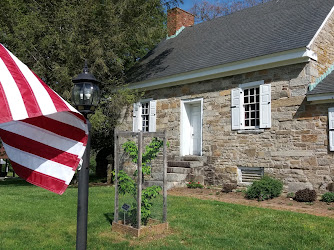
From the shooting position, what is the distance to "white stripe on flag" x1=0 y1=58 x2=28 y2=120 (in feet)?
5.86

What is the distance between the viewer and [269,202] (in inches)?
327

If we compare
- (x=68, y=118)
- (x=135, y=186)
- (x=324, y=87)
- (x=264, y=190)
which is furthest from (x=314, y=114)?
(x=68, y=118)

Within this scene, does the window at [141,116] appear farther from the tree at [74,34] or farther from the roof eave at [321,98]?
the roof eave at [321,98]

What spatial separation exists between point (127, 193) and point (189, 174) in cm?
566

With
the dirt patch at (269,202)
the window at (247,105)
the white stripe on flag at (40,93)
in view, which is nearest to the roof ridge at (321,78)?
the window at (247,105)

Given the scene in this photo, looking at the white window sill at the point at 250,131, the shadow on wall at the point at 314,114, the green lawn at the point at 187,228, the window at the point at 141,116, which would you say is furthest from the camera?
the window at the point at 141,116

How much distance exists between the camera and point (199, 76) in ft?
37.8

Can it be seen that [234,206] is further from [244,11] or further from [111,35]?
[244,11]

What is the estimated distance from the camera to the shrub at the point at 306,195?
27.2 feet

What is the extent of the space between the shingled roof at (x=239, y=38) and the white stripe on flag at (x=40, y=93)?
851cm

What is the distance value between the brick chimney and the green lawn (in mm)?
11072

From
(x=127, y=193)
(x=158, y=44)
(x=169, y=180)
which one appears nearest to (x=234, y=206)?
(x=127, y=193)

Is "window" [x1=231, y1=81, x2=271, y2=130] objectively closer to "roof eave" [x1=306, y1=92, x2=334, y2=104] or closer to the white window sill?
the white window sill

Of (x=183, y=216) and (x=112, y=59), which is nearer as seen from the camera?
(x=183, y=216)
